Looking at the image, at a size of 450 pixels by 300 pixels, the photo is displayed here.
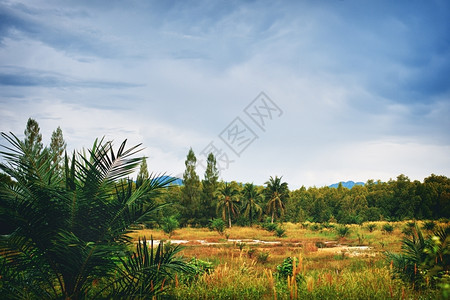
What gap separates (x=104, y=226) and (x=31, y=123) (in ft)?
110

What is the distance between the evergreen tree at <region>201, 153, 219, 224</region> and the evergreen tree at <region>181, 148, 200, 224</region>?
3.49 ft

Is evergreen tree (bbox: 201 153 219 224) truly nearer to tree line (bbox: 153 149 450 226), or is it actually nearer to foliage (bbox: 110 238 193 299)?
tree line (bbox: 153 149 450 226)

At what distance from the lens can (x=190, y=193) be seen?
1698 inches

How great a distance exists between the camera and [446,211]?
46.7 m

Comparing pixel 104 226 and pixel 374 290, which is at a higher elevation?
pixel 104 226

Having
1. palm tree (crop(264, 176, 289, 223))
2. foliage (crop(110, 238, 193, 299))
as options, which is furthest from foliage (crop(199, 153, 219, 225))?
A: foliage (crop(110, 238, 193, 299))

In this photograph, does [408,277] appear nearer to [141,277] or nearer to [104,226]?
[141,277]

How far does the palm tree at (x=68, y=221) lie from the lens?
404 cm

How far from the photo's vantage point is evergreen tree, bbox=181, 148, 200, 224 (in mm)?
42625

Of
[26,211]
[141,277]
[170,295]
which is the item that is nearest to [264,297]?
[170,295]

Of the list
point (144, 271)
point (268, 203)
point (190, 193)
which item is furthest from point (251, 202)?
point (144, 271)

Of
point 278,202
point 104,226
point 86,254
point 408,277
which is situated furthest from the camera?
point 278,202

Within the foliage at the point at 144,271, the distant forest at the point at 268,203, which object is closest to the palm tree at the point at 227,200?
the distant forest at the point at 268,203

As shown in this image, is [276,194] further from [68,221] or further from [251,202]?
→ [68,221]
